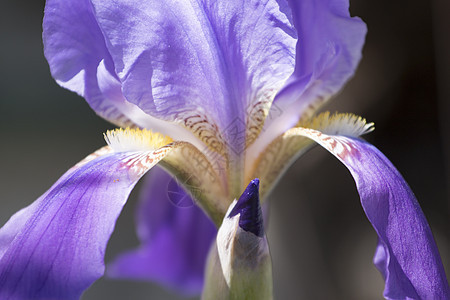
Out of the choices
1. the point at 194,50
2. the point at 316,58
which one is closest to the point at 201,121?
the point at 194,50

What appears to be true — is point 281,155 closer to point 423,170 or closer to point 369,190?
point 369,190

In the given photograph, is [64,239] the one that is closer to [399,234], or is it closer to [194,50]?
[194,50]

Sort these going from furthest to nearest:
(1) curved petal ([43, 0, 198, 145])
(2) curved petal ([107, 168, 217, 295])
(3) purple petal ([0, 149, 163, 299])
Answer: (2) curved petal ([107, 168, 217, 295])
(1) curved petal ([43, 0, 198, 145])
(3) purple petal ([0, 149, 163, 299])

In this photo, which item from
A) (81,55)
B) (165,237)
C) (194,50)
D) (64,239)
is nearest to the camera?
(64,239)

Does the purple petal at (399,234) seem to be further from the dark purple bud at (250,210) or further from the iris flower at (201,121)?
the dark purple bud at (250,210)

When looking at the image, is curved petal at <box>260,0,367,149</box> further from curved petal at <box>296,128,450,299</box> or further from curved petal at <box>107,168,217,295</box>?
curved petal at <box>107,168,217,295</box>

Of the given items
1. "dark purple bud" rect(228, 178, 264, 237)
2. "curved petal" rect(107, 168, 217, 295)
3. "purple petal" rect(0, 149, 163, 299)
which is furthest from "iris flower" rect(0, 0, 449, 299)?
"curved petal" rect(107, 168, 217, 295)

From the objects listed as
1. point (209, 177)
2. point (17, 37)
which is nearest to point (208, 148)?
point (209, 177)

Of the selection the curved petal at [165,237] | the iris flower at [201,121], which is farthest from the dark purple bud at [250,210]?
the curved petal at [165,237]
